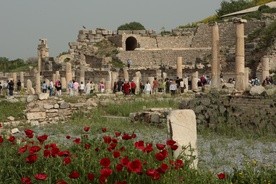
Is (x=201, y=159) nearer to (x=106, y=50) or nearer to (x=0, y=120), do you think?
(x=0, y=120)

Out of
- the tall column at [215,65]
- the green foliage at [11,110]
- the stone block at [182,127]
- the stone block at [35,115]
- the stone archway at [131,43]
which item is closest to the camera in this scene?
the stone block at [182,127]

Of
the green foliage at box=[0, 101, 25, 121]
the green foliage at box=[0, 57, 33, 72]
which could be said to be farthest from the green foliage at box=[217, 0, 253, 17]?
the green foliage at box=[0, 101, 25, 121]

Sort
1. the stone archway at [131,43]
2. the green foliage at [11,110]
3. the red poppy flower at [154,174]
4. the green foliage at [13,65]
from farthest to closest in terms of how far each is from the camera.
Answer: the green foliage at [13,65]
the stone archway at [131,43]
the green foliage at [11,110]
the red poppy flower at [154,174]

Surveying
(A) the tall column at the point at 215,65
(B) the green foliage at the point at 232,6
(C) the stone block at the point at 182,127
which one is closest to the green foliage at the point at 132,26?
(B) the green foliage at the point at 232,6

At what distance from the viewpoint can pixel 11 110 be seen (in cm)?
1870

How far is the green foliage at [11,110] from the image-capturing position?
17.9m

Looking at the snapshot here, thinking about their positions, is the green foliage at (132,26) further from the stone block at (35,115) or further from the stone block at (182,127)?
the stone block at (182,127)

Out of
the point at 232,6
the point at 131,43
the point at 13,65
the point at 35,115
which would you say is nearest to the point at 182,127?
the point at 35,115

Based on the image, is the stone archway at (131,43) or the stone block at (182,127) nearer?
the stone block at (182,127)

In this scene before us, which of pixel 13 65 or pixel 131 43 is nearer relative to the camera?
pixel 131 43

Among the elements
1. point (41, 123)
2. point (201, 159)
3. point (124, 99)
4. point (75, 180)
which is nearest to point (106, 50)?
point (124, 99)

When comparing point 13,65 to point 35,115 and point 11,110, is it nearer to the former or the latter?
point 11,110

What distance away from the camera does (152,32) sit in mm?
56969

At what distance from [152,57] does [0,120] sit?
3386 centimetres
